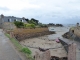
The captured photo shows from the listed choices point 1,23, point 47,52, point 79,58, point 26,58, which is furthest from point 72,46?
point 1,23

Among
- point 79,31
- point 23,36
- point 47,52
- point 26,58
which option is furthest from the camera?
point 23,36

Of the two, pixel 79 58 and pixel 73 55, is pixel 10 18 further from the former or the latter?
pixel 73 55

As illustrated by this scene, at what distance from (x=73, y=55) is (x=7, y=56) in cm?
717

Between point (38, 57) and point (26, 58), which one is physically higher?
point (38, 57)

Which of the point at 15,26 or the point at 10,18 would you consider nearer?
the point at 15,26

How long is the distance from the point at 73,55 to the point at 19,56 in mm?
6334

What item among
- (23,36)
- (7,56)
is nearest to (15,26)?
(23,36)

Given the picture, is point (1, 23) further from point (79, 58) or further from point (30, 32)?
point (79, 58)

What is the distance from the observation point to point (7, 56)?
605 inches

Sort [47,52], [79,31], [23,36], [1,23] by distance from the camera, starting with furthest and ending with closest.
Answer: [1,23]
[23,36]
[79,31]
[47,52]

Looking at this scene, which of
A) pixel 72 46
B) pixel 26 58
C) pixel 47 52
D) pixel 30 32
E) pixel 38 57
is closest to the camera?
pixel 38 57

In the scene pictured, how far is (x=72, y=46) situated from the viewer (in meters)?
10.4

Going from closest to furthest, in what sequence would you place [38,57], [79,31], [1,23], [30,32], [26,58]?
[38,57], [26,58], [79,31], [30,32], [1,23]

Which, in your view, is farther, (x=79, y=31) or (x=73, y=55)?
(x=79, y=31)
